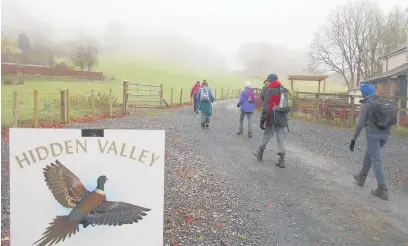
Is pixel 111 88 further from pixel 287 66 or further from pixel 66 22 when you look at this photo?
pixel 287 66

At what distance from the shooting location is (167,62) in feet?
7.27

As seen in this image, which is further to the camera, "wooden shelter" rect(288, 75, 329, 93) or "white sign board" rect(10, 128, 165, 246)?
"wooden shelter" rect(288, 75, 329, 93)

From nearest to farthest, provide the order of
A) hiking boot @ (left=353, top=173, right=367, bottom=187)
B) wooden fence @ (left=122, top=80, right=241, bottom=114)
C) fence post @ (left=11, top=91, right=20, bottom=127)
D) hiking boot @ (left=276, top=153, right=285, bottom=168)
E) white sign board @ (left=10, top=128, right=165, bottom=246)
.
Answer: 1. white sign board @ (left=10, top=128, right=165, bottom=246)
2. fence post @ (left=11, top=91, right=20, bottom=127)
3. wooden fence @ (left=122, top=80, right=241, bottom=114)
4. hiking boot @ (left=353, top=173, right=367, bottom=187)
5. hiking boot @ (left=276, top=153, right=285, bottom=168)

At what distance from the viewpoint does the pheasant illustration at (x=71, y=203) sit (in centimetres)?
112

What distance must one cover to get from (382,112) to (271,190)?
39.5 inches

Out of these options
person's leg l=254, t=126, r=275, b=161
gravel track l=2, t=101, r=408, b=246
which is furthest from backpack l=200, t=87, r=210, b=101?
person's leg l=254, t=126, r=275, b=161

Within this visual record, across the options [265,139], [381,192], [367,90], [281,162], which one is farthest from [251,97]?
[381,192]

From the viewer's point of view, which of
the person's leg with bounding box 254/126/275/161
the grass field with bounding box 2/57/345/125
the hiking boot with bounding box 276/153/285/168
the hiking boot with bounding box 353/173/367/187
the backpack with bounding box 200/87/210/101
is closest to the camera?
the grass field with bounding box 2/57/345/125

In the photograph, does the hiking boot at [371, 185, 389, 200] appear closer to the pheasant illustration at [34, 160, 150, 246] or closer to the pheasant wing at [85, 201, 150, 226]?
the pheasant wing at [85, 201, 150, 226]

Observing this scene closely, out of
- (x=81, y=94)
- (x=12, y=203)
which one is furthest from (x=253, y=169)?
(x=12, y=203)

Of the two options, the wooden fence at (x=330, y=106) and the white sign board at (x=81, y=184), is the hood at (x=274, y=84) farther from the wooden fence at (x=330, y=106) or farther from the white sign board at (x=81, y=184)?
the white sign board at (x=81, y=184)

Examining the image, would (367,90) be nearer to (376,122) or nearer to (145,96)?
(376,122)

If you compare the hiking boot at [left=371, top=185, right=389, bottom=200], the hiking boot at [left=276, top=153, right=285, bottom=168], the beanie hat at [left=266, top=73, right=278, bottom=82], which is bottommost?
the hiking boot at [left=371, top=185, right=389, bottom=200]

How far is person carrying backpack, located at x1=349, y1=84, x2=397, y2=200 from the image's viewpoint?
94.7 inches
